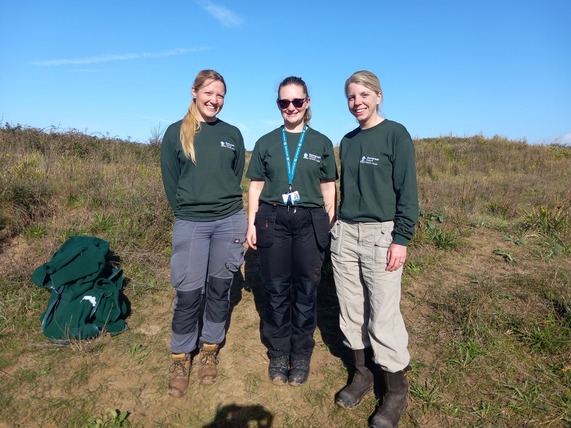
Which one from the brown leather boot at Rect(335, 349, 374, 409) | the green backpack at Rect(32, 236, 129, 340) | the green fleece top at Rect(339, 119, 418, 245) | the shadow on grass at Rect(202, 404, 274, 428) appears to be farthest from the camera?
the green backpack at Rect(32, 236, 129, 340)

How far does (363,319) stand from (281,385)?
2.70 feet

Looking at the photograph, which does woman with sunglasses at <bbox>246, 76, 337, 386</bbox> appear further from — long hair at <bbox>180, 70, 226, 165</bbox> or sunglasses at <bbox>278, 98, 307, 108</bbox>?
long hair at <bbox>180, 70, 226, 165</bbox>

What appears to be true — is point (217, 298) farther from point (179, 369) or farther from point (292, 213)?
point (292, 213)

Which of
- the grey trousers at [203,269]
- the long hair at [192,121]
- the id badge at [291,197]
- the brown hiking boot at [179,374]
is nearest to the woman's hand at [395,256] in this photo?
the id badge at [291,197]

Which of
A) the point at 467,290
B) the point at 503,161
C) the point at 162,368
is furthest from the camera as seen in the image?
the point at 503,161

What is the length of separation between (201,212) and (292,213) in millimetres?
662

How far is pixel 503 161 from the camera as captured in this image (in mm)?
12633

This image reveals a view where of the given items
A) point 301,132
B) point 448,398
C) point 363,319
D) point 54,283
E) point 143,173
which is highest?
point 301,132

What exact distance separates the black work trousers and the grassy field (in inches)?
14.5

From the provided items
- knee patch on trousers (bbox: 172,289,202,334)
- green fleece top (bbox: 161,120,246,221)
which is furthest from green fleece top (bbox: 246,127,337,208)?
knee patch on trousers (bbox: 172,289,202,334)

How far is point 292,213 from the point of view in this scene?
2.40 meters

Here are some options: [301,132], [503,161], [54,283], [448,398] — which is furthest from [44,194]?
[503,161]

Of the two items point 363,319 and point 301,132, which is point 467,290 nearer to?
point 363,319

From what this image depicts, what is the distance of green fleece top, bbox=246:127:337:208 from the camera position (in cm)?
240
